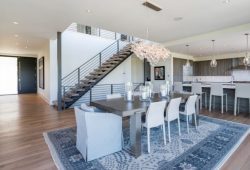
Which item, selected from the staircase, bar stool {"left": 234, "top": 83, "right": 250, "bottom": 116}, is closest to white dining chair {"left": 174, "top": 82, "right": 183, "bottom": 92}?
bar stool {"left": 234, "top": 83, "right": 250, "bottom": 116}

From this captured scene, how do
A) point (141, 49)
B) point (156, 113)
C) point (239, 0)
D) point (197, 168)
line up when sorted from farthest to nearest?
point (141, 49) < point (239, 0) < point (156, 113) < point (197, 168)

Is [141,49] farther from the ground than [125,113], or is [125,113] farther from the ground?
[141,49]

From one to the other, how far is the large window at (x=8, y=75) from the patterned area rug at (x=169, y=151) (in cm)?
928

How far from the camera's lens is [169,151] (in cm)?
273

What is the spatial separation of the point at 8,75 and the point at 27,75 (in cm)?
108

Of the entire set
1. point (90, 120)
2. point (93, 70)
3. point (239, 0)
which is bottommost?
point (90, 120)

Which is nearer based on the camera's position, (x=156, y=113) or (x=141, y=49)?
(x=156, y=113)

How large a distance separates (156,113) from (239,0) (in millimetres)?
2901

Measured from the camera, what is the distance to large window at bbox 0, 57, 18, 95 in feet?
34.1

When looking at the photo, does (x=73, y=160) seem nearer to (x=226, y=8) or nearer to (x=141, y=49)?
(x=141, y=49)

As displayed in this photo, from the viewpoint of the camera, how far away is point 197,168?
224 centimetres

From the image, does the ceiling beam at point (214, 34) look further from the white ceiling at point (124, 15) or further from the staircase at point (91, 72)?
the staircase at point (91, 72)

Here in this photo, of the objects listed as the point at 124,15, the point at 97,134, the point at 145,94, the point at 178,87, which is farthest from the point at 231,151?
the point at 178,87

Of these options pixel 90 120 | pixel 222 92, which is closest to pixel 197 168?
pixel 90 120
